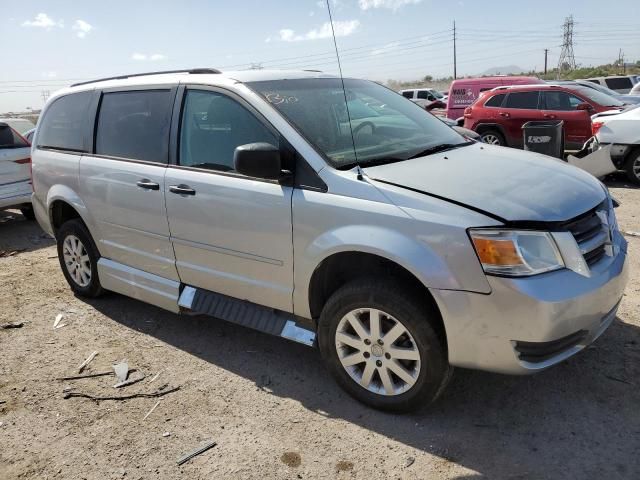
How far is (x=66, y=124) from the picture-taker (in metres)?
4.89

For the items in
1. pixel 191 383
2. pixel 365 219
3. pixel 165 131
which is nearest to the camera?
pixel 365 219

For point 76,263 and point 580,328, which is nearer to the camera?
point 580,328

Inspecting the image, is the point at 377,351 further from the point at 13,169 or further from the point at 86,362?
the point at 13,169

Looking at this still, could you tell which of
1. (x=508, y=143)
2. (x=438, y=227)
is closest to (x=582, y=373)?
(x=438, y=227)

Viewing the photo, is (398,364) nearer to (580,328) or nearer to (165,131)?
(580,328)

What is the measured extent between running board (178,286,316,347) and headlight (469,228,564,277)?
1.23 metres

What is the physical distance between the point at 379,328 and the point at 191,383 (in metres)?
1.37

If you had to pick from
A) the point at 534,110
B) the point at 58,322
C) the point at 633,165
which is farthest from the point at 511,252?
the point at 534,110

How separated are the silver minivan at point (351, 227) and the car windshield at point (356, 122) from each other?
15mm

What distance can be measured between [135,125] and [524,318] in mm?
3069

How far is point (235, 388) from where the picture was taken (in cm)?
347

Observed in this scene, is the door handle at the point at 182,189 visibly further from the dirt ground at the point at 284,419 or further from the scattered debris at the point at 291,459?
the scattered debris at the point at 291,459

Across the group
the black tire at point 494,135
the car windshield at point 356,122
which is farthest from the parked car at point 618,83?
the car windshield at point 356,122

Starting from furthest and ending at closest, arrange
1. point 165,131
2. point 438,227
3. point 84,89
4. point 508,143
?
1. point 508,143
2. point 84,89
3. point 165,131
4. point 438,227
